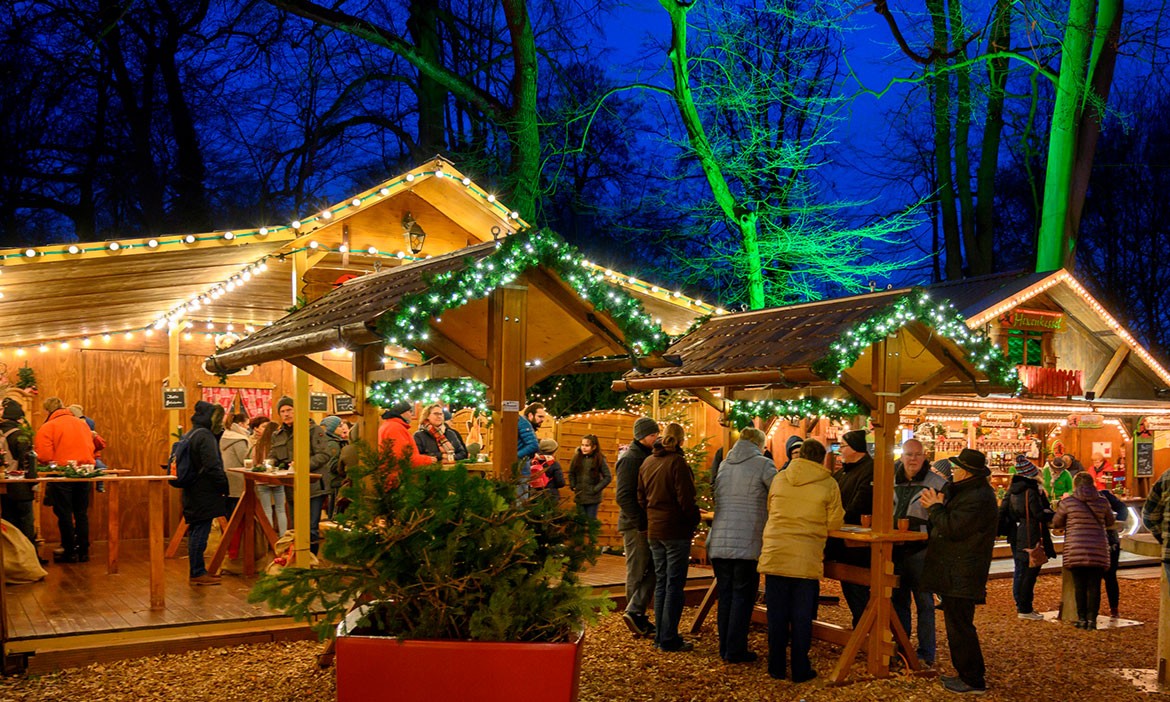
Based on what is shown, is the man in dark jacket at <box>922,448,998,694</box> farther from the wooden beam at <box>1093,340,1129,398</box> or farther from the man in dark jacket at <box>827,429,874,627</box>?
the wooden beam at <box>1093,340,1129,398</box>

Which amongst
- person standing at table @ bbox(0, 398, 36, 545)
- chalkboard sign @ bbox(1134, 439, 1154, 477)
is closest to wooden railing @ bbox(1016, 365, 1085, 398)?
chalkboard sign @ bbox(1134, 439, 1154, 477)

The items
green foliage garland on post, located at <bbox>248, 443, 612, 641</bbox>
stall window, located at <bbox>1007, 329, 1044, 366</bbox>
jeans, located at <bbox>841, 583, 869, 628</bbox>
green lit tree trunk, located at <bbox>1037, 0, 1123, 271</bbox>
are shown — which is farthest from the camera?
stall window, located at <bbox>1007, 329, 1044, 366</bbox>

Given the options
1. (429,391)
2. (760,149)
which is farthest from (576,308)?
(760,149)

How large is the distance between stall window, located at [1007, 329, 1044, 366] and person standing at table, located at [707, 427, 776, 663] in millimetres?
13403

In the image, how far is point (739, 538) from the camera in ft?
25.4

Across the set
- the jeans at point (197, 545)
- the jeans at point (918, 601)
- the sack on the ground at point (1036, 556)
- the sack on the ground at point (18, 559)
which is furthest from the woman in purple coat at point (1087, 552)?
the sack on the ground at point (18, 559)

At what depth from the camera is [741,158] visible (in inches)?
779

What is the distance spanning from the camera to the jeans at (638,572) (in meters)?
8.87

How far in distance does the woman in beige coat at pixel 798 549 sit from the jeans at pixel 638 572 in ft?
5.28

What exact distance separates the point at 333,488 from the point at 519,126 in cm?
1154

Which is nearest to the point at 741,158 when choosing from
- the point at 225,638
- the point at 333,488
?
the point at 333,488

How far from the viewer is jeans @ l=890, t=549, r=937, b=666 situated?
25.5 ft

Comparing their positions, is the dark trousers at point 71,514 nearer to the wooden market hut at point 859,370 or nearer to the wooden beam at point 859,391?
the wooden market hut at point 859,370

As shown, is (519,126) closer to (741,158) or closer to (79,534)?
(741,158)
